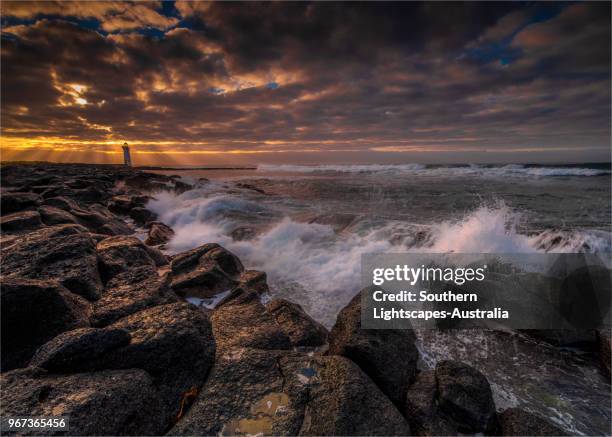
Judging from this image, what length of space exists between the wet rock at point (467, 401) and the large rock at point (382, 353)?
413 mm

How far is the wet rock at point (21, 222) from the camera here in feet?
20.9

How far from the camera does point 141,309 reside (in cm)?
370

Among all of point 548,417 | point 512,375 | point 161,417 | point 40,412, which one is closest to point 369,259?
point 512,375

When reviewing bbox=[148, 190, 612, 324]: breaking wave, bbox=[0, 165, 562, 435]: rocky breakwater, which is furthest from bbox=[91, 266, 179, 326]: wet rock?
bbox=[148, 190, 612, 324]: breaking wave

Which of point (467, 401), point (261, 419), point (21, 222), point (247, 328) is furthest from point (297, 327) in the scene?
point (21, 222)

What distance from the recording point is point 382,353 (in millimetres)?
3443

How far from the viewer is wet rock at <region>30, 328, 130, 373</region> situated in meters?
2.49

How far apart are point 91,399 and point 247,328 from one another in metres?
1.94

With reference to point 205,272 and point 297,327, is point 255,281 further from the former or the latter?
point 297,327

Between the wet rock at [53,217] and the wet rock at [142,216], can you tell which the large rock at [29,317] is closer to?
the wet rock at [53,217]

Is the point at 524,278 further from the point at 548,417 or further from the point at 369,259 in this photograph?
A: the point at 369,259

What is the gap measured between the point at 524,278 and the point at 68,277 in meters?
7.66

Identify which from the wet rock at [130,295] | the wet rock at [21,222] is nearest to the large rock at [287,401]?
the wet rock at [130,295]

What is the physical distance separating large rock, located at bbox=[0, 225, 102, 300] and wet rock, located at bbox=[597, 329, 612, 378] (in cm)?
731
